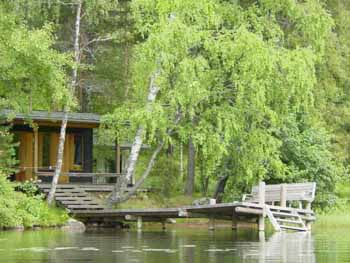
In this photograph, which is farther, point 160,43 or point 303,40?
point 303,40

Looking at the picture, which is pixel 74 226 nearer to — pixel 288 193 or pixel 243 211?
pixel 243 211

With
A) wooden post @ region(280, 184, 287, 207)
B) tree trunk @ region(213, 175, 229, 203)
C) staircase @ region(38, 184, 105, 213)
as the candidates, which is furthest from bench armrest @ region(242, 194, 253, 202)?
staircase @ region(38, 184, 105, 213)

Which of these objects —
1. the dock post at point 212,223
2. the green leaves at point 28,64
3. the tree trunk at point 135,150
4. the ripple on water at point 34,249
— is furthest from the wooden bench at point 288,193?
the ripple on water at point 34,249

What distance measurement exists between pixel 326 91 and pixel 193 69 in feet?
39.1

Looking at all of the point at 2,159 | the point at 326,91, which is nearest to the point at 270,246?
the point at 2,159

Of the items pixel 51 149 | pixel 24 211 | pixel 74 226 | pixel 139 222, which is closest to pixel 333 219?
pixel 139 222

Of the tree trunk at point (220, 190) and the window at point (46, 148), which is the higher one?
the window at point (46, 148)

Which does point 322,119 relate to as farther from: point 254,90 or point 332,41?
point 254,90

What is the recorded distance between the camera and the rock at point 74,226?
3090 cm

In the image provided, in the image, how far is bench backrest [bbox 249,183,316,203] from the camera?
3022 centimetres

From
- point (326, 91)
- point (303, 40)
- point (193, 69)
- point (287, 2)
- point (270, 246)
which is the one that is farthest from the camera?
point (326, 91)

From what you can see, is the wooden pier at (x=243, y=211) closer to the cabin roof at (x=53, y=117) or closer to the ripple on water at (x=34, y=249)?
the cabin roof at (x=53, y=117)

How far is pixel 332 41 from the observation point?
41.6 metres

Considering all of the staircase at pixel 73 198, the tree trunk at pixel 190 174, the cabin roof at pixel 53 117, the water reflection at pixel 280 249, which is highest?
the cabin roof at pixel 53 117
